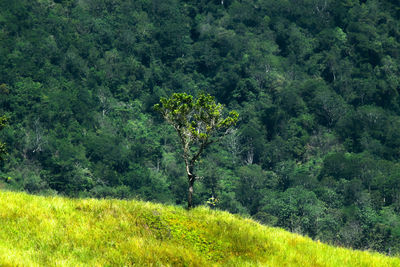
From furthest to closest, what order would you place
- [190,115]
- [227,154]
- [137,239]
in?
[227,154] → [190,115] → [137,239]

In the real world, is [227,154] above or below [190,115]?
below

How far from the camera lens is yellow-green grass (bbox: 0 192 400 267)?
1059 centimetres

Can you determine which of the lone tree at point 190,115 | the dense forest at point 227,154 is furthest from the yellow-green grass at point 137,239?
the dense forest at point 227,154

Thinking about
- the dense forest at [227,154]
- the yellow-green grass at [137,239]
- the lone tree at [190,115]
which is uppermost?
the lone tree at [190,115]

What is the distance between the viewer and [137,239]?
11.4 metres

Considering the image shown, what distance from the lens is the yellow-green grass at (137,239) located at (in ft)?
34.8

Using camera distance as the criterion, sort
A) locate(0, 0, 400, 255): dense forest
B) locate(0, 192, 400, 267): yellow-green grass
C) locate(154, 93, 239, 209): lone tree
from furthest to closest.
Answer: locate(0, 0, 400, 255): dense forest
locate(154, 93, 239, 209): lone tree
locate(0, 192, 400, 267): yellow-green grass

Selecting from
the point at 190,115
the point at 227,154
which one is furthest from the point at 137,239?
the point at 227,154

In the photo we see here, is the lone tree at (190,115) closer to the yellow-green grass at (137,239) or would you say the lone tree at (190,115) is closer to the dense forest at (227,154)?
the yellow-green grass at (137,239)

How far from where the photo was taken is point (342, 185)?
148875 mm

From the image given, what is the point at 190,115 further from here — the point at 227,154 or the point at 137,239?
the point at 227,154

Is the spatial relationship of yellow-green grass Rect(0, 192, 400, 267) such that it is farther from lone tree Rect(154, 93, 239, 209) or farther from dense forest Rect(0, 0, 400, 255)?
dense forest Rect(0, 0, 400, 255)

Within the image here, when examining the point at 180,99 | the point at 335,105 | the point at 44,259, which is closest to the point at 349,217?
the point at 335,105

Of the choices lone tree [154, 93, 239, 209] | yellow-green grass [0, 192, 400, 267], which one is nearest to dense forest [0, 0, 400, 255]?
lone tree [154, 93, 239, 209]
